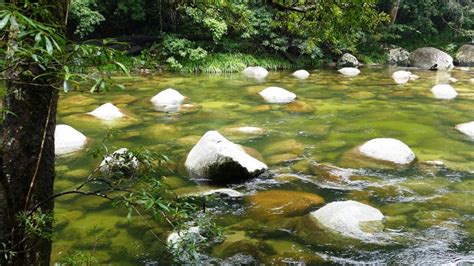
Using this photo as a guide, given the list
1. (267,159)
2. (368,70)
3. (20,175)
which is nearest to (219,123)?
(267,159)

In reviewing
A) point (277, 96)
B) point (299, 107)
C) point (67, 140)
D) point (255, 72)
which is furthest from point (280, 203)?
point (255, 72)

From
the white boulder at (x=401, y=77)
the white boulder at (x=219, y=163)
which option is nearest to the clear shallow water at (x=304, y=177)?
the white boulder at (x=219, y=163)

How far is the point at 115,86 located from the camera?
1279mm

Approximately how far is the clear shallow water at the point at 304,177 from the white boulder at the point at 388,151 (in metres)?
0.16

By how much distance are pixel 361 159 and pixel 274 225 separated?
2.16 metres

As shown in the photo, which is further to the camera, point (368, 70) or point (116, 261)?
point (368, 70)

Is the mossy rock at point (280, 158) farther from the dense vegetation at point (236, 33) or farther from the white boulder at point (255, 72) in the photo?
the white boulder at point (255, 72)

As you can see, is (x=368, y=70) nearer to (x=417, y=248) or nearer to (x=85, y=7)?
(x=85, y=7)

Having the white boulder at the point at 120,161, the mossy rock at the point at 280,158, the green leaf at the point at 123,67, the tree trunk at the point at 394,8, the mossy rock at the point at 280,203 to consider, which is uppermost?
the tree trunk at the point at 394,8

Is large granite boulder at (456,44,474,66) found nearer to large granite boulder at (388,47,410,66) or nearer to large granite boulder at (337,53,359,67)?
large granite boulder at (388,47,410,66)

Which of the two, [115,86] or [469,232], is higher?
[115,86]

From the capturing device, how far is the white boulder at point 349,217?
11.9 feet

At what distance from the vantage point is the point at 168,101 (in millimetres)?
8820

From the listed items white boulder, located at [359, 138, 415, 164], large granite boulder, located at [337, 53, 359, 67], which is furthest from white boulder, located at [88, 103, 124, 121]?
large granite boulder, located at [337, 53, 359, 67]
